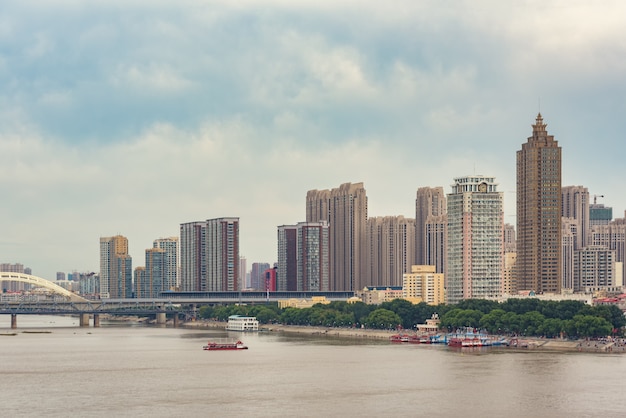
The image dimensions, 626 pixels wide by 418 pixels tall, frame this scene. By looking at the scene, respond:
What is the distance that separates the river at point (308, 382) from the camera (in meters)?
79.9

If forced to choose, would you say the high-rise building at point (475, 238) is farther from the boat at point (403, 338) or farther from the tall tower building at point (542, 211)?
the boat at point (403, 338)

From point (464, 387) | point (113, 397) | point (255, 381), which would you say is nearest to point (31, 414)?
point (113, 397)

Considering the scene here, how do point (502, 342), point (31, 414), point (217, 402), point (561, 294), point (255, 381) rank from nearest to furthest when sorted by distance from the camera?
point (31, 414) → point (217, 402) → point (255, 381) → point (502, 342) → point (561, 294)

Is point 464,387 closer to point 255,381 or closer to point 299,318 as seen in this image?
point 255,381

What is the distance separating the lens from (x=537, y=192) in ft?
641

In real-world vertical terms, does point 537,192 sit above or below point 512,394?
above

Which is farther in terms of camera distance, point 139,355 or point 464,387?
point 139,355

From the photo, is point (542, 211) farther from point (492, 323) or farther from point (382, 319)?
point (492, 323)

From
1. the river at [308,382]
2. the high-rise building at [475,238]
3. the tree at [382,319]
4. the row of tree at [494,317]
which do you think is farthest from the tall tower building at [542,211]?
the river at [308,382]

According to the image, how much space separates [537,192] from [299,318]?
148 ft

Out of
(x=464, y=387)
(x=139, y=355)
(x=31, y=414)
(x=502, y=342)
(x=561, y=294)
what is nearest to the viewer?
(x=31, y=414)

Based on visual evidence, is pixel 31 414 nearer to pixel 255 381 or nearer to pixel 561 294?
pixel 255 381

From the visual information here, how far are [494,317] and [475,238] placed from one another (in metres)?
35.2

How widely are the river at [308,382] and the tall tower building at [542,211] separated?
197 ft
